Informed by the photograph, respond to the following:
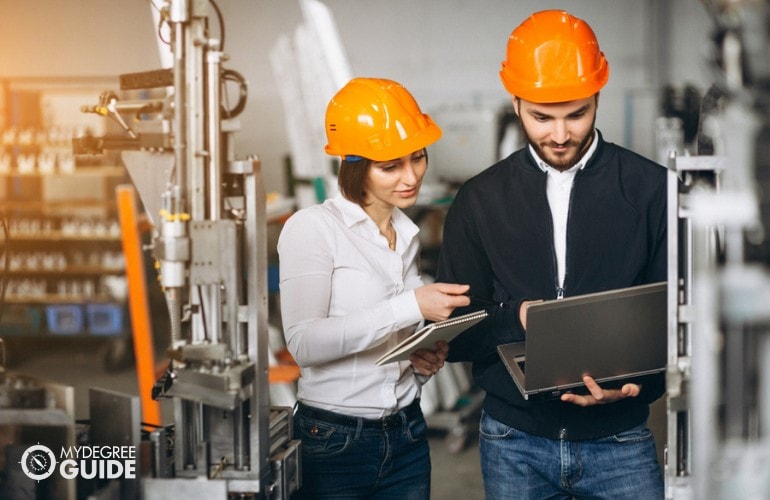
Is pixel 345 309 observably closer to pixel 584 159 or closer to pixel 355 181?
pixel 355 181

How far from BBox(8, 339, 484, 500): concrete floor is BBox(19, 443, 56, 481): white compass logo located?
1593 millimetres

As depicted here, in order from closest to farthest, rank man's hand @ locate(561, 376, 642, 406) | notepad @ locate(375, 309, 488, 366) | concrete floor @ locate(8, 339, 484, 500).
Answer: notepad @ locate(375, 309, 488, 366), man's hand @ locate(561, 376, 642, 406), concrete floor @ locate(8, 339, 484, 500)

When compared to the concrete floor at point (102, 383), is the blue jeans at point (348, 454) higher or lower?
higher

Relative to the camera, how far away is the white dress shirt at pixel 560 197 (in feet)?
6.02

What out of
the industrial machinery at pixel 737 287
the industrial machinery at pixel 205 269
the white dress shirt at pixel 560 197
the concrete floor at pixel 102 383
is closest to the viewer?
the industrial machinery at pixel 737 287

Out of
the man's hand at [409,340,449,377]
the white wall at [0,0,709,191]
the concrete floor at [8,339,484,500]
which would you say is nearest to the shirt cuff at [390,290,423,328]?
the man's hand at [409,340,449,377]

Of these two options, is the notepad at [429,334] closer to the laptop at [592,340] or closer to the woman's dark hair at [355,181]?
the laptop at [592,340]

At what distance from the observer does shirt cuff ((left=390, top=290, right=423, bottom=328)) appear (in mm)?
1753

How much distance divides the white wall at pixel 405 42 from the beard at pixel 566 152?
6.31 meters

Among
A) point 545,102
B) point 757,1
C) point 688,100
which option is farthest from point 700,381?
point 688,100

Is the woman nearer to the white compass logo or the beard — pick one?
the beard

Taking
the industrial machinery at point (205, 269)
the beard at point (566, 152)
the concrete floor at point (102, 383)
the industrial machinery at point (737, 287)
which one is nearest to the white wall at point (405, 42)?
the concrete floor at point (102, 383)

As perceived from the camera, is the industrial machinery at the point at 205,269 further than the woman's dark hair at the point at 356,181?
No

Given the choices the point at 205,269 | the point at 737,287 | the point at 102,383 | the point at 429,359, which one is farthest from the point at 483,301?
the point at 102,383
